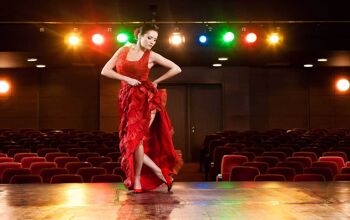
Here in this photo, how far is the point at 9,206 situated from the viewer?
11.6 feet

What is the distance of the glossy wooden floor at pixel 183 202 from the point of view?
3.23 m

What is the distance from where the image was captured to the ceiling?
12.2 m

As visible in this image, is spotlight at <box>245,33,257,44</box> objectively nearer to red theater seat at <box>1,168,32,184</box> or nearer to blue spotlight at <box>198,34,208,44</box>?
blue spotlight at <box>198,34,208,44</box>

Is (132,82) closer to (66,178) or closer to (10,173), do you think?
(66,178)

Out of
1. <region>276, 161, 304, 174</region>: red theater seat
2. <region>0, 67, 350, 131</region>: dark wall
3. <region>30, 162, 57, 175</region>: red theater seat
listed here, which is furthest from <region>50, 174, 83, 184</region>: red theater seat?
<region>0, 67, 350, 131</region>: dark wall

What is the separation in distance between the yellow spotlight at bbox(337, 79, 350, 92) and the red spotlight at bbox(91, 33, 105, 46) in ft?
24.7

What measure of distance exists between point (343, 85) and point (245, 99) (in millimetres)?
2905

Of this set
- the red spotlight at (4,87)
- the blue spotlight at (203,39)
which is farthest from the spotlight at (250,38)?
the red spotlight at (4,87)

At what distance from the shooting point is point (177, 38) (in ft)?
38.8

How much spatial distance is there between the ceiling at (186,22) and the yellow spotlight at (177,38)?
0.87 ft

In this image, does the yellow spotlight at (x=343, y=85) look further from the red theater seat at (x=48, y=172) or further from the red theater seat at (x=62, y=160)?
the red theater seat at (x=48, y=172)

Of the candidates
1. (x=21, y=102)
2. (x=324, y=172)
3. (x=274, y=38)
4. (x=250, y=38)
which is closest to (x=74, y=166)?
(x=324, y=172)

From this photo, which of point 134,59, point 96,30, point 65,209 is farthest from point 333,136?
point 65,209

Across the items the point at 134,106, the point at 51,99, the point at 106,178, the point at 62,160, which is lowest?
the point at 106,178
